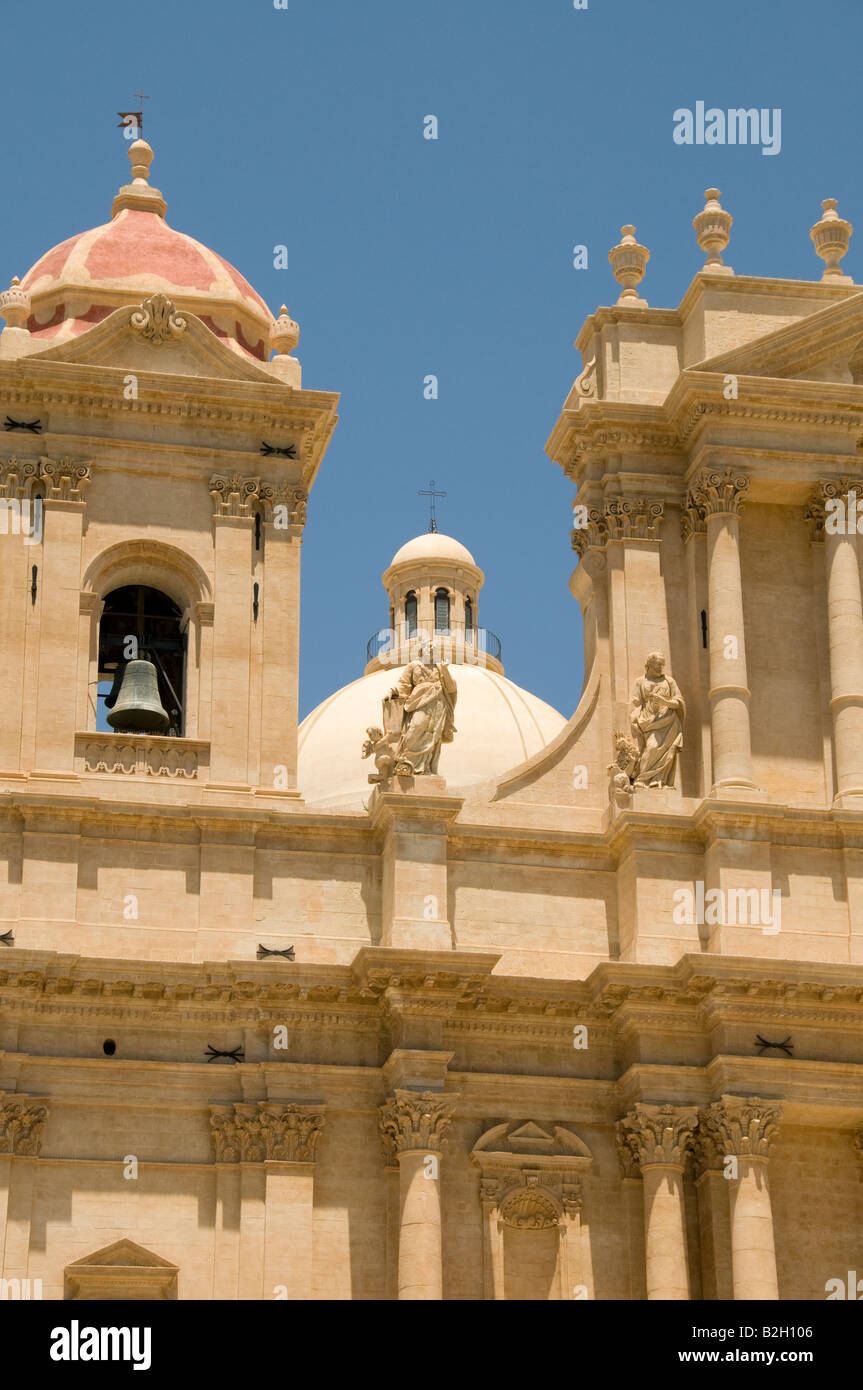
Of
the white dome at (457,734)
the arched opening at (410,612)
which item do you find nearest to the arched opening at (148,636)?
the white dome at (457,734)

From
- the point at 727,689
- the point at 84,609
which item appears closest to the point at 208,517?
the point at 84,609

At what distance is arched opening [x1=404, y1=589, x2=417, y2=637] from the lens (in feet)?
190

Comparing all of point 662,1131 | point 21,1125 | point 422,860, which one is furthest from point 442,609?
point 21,1125

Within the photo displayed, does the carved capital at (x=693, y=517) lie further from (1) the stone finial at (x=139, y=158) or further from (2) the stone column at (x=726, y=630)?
(1) the stone finial at (x=139, y=158)

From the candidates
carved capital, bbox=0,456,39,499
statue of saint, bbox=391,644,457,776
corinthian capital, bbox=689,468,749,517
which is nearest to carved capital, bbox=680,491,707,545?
corinthian capital, bbox=689,468,749,517

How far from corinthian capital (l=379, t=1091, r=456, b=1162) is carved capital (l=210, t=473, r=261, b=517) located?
319 inches

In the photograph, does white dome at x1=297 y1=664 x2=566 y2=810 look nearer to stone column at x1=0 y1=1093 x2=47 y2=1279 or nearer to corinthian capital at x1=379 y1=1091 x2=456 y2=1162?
corinthian capital at x1=379 y1=1091 x2=456 y2=1162

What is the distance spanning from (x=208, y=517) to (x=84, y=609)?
208 cm

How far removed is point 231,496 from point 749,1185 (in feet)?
35.8

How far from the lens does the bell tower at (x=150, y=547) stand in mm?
33438

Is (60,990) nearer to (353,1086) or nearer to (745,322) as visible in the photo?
(353,1086)

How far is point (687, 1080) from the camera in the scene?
105 feet

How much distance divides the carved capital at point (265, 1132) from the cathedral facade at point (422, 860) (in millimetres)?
41

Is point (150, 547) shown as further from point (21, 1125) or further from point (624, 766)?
point (21, 1125)
